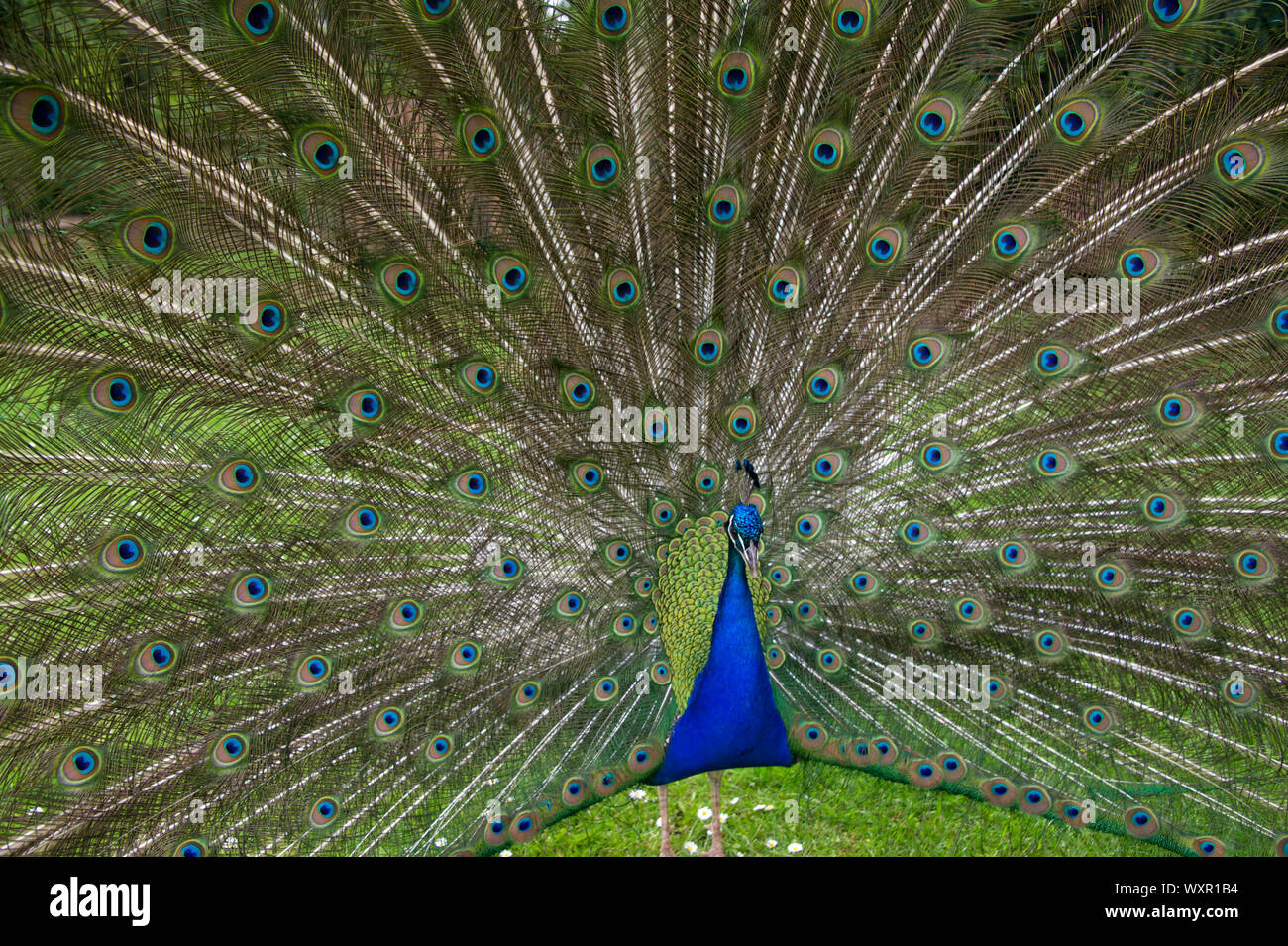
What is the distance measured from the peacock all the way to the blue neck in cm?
2

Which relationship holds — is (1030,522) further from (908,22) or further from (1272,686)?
(908,22)

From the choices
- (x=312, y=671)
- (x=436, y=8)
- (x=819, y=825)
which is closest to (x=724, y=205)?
(x=436, y=8)

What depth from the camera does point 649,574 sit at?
305 centimetres

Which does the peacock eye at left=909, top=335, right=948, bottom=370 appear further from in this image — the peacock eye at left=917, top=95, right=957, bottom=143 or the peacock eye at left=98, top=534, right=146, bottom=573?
the peacock eye at left=98, top=534, right=146, bottom=573

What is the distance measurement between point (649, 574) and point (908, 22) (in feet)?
6.39

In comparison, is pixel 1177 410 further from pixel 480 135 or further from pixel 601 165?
pixel 480 135

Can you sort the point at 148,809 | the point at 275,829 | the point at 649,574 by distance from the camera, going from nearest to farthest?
the point at 148,809
the point at 275,829
the point at 649,574

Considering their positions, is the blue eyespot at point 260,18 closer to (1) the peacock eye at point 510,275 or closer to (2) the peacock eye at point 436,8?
(2) the peacock eye at point 436,8

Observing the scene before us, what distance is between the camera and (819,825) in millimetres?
3824

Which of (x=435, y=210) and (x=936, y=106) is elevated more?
(x=936, y=106)

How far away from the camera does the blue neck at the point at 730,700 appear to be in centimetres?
274

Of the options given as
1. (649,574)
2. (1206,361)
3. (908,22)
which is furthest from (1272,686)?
(908,22)

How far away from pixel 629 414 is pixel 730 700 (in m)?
1.00

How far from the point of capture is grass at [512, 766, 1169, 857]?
11.9ft
